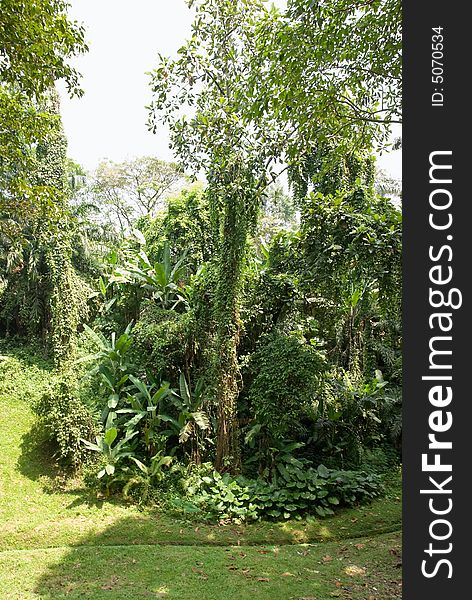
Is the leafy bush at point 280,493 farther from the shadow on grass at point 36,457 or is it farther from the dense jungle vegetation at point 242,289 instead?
the shadow on grass at point 36,457

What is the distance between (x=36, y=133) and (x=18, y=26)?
105cm

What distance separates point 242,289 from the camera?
657 centimetres

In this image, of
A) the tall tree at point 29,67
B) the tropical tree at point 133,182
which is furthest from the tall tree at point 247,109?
the tropical tree at point 133,182

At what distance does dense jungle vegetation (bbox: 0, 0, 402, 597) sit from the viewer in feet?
15.9

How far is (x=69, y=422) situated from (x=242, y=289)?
280 cm

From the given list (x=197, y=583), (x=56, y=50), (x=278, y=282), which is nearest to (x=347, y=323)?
(x=278, y=282)

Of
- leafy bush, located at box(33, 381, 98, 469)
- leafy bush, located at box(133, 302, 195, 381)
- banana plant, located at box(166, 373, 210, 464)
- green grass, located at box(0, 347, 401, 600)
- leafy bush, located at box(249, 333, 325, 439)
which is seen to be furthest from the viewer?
leafy bush, located at box(133, 302, 195, 381)

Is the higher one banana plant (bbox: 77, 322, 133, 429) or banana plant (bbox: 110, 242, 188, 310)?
banana plant (bbox: 110, 242, 188, 310)

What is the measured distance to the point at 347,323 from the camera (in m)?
8.23

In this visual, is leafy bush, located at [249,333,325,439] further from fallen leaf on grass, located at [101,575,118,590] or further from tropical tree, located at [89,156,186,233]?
tropical tree, located at [89,156,186,233]

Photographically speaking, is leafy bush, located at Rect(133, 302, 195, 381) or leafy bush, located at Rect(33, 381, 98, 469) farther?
leafy bush, located at Rect(133, 302, 195, 381)

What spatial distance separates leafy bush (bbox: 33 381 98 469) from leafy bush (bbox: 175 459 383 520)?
150 cm

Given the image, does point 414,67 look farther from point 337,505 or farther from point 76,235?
point 76,235

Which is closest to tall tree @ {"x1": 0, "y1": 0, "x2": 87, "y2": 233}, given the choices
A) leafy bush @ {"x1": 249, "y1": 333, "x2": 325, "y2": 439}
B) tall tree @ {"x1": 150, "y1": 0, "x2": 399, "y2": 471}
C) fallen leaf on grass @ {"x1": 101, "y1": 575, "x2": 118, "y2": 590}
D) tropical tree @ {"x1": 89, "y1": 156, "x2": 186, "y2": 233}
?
tall tree @ {"x1": 150, "y1": 0, "x2": 399, "y2": 471}
